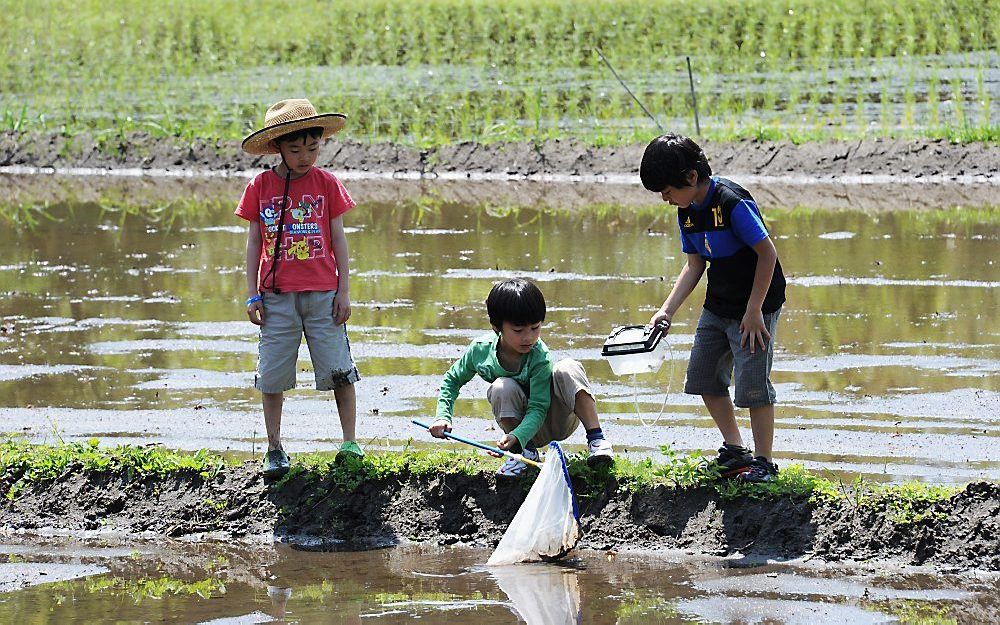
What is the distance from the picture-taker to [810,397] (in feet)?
25.8

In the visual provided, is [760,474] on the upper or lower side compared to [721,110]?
lower

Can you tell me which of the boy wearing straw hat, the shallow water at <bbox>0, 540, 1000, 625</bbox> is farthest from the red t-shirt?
the shallow water at <bbox>0, 540, 1000, 625</bbox>

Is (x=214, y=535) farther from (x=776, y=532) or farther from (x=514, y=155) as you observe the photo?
(x=514, y=155)

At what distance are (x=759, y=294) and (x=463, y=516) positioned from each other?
1.59 metres

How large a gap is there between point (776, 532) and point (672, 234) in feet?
24.3

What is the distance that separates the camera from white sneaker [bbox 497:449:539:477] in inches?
247

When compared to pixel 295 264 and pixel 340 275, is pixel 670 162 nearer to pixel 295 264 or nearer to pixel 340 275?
pixel 340 275

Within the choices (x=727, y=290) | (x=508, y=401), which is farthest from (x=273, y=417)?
(x=727, y=290)

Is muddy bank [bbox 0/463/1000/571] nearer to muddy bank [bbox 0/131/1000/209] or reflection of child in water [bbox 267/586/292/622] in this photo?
reflection of child in water [bbox 267/586/292/622]

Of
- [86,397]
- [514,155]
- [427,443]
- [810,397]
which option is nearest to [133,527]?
[427,443]

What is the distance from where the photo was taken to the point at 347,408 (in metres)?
6.69

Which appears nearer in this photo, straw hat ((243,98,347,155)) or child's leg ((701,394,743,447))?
child's leg ((701,394,743,447))

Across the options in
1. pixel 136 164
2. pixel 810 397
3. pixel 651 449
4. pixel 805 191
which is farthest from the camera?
pixel 136 164

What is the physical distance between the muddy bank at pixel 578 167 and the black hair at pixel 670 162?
8.74 m
